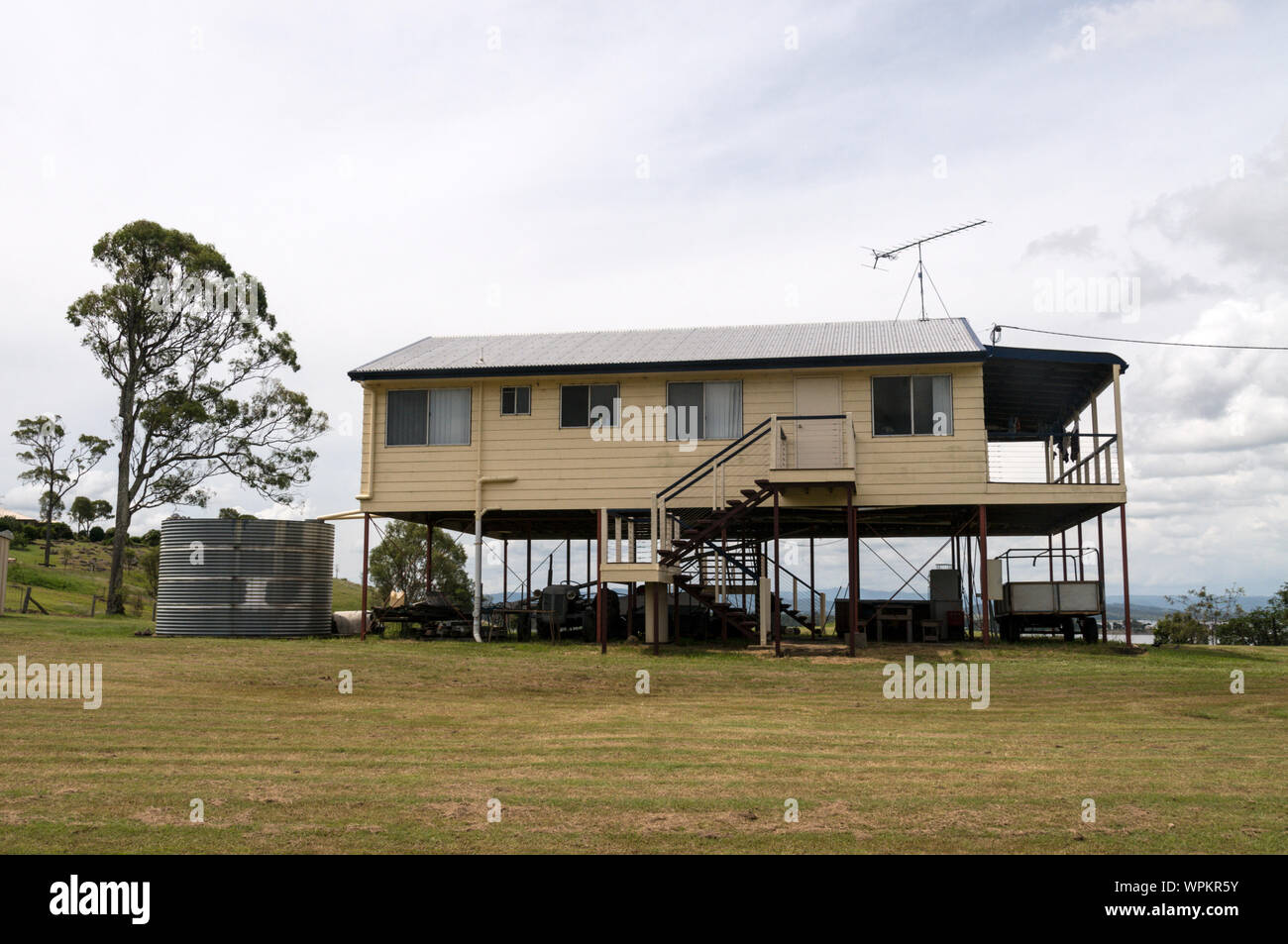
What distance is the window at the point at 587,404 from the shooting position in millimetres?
23047

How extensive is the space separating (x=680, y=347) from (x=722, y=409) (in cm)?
221

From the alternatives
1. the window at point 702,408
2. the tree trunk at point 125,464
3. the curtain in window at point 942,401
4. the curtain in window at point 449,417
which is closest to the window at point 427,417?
the curtain in window at point 449,417

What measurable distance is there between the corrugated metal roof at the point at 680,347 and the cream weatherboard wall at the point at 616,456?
1.34ft

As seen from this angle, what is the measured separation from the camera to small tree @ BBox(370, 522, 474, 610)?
141 ft

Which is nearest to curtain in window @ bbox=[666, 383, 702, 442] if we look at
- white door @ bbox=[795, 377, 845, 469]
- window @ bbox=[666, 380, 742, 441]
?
window @ bbox=[666, 380, 742, 441]

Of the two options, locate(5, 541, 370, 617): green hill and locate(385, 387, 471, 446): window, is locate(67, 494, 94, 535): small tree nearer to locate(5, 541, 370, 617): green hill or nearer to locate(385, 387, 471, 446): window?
locate(5, 541, 370, 617): green hill

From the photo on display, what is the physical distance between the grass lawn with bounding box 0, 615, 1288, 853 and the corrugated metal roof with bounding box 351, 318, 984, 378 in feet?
24.0

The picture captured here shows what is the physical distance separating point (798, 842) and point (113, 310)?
34.0 meters

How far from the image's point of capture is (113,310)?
34.7 metres

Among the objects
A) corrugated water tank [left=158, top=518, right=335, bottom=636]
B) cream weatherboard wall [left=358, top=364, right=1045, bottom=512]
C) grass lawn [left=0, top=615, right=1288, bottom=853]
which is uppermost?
cream weatherboard wall [left=358, top=364, right=1045, bottom=512]

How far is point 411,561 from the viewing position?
4341cm

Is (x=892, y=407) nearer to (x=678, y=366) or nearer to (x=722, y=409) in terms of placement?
(x=722, y=409)

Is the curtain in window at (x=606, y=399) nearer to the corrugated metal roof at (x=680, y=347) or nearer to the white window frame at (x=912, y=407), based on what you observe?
the corrugated metal roof at (x=680, y=347)

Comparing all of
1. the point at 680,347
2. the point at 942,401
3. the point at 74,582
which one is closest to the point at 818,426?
the point at 942,401
